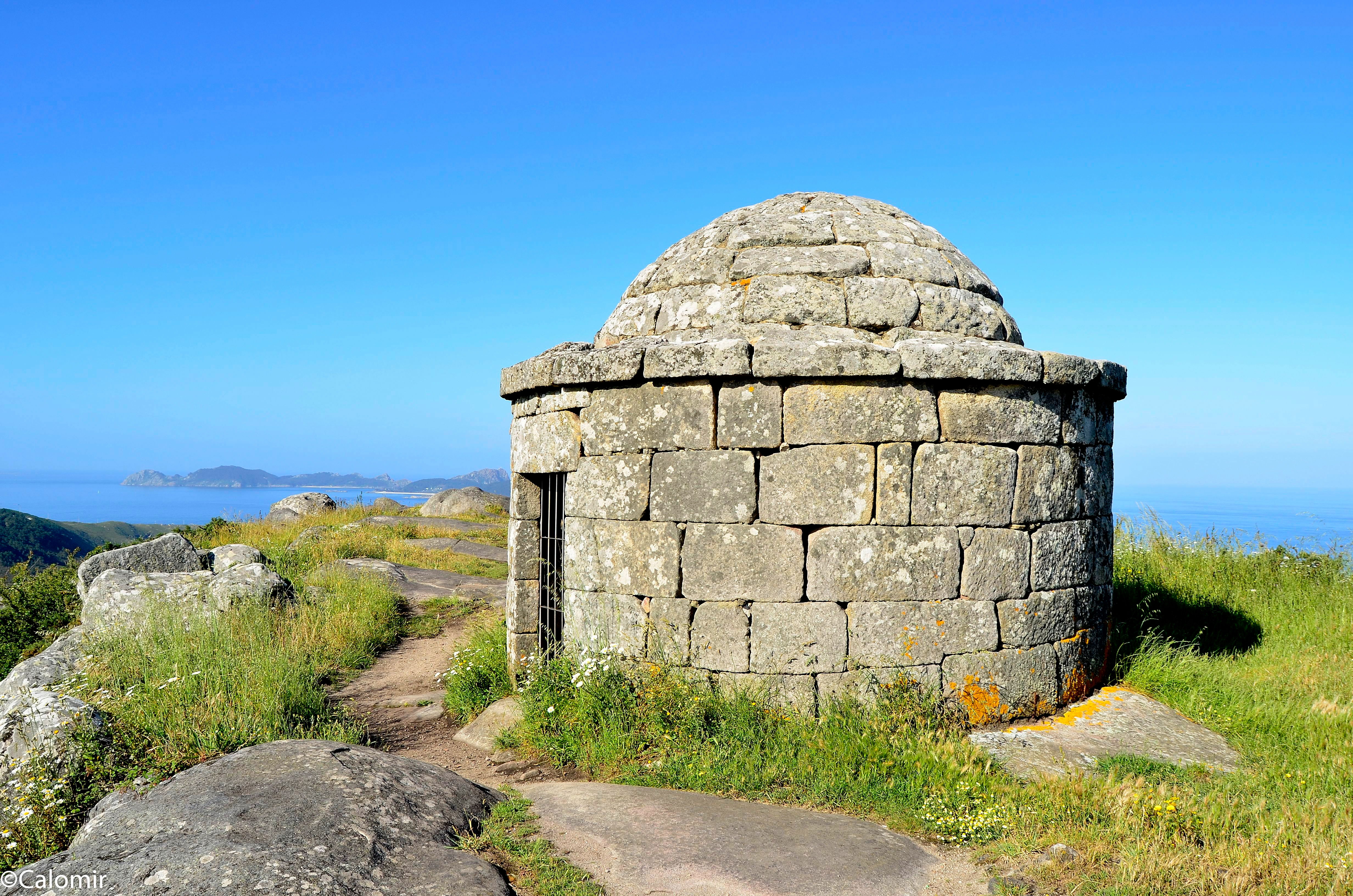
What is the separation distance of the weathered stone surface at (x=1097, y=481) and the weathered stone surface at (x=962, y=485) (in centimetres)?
86

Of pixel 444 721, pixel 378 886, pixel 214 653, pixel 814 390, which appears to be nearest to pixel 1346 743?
pixel 814 390

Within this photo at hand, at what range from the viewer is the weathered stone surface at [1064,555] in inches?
224

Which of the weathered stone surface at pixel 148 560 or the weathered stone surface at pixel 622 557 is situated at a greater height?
the weathered stone surface at pixel 622 557

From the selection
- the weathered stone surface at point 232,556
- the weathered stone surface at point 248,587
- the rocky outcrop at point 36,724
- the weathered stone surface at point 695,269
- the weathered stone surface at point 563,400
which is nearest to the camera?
the rocky outcrop at point 36,724

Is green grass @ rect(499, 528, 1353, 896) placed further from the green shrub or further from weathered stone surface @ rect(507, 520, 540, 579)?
the green shrub

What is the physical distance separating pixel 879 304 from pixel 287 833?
4845mm

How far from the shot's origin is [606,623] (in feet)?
19.4

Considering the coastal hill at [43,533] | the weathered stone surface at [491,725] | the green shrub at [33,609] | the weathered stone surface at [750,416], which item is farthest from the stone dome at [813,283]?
the coastal hill at [43,533]

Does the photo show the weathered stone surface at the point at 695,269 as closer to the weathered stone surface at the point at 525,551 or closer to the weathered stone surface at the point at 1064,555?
the weathered stone surface at the point at 525,551

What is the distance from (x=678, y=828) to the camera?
13.1 feet

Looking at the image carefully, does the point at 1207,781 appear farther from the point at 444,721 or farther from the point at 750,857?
the point at 444,721

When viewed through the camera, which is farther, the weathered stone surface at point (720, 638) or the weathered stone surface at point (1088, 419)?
the weathered stone surface at point (1088, 419)

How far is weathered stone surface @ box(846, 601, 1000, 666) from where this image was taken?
209 inches

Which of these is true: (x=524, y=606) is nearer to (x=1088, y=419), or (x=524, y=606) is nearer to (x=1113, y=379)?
(x=1088, y=419)
